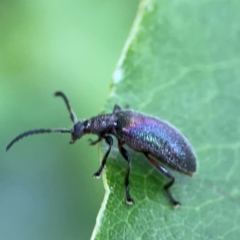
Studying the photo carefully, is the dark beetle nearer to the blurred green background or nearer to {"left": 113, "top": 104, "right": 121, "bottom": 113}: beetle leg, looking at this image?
{"left": 113, "top": 104, "right": 121, "bottom": 113}: beetle leg

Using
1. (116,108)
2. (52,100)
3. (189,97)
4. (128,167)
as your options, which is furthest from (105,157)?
(52,100)

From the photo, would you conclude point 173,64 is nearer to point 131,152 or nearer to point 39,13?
point 131,152

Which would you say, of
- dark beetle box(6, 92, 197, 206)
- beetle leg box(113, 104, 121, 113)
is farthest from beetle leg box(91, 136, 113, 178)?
beetle leg box(113, 104, 121, 113)

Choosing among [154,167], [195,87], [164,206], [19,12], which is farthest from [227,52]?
[19,12]

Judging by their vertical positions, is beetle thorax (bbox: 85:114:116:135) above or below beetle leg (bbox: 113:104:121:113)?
below

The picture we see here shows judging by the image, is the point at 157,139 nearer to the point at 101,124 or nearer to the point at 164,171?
the point at 164,171

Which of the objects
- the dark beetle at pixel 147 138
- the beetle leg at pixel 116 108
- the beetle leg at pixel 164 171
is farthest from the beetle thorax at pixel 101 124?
the beetle leg at pixel 164 171
